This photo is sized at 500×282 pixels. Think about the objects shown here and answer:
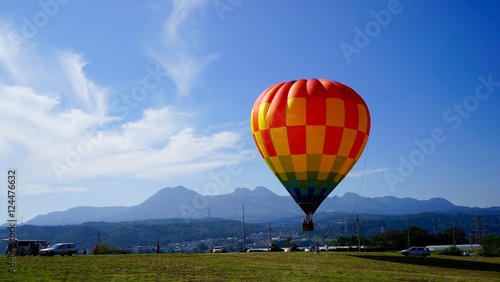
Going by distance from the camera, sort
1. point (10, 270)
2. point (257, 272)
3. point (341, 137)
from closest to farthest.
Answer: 1. point (10, 270)
2. point (257, 272)
3. point (341, 137)

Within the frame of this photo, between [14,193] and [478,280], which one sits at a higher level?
[14,193]

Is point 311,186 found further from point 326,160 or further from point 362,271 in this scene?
point 362,271

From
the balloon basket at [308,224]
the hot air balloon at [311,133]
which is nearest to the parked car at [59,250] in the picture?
the hot air balloon at [311,133]

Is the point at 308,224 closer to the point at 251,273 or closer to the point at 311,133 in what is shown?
the point at 311,133

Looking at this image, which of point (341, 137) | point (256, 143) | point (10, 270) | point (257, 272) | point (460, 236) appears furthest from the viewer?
point (460, 236)

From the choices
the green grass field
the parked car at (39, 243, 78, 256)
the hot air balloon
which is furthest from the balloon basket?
the parked car at (39, 243, 78, 256)

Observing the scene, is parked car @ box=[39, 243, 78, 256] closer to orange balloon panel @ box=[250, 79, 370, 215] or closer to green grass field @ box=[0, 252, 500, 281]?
green grass field @ box=[0, 252, 500, 281]

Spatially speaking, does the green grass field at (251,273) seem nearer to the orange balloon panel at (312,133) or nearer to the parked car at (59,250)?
the orange balloon panel at (312,133)

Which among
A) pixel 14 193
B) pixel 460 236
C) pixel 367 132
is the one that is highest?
pixel 367 132

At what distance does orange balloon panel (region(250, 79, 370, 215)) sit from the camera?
1711 inches

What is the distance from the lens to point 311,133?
43500 millimetres

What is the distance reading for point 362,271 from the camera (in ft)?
119

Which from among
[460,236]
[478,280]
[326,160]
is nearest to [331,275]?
[478,280]

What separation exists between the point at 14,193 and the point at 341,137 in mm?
29367
